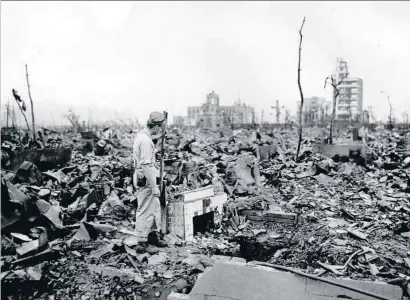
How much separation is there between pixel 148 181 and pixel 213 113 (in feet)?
261

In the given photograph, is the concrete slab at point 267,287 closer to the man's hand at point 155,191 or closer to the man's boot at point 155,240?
the man's boot at point 155,240

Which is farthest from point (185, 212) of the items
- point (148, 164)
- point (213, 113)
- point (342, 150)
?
point (213, 113)

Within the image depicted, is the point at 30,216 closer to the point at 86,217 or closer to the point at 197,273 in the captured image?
the point at 86,217

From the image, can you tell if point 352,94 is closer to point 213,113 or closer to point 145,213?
point 213,113

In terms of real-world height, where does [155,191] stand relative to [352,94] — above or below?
below

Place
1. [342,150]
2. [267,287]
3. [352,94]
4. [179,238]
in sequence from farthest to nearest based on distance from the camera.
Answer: [352,94] < [342,150] < [179,238] < [267,287]

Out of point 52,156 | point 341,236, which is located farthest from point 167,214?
point 52,156

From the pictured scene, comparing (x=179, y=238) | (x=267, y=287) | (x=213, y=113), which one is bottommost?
(x=179, y=238)

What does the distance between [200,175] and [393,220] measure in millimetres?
4472

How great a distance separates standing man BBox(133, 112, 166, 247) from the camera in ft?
16.2

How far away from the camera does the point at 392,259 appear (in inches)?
183

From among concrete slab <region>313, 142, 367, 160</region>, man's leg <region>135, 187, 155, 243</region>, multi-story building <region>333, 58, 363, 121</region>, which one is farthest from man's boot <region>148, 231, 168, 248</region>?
multi-story building <region>333, 58, 363, 121</region>

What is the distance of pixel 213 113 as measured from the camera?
8394 cm

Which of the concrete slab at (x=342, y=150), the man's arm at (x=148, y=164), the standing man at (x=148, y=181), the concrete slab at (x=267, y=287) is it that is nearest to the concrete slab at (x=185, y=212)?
the standing man at (x=148, y=181)
